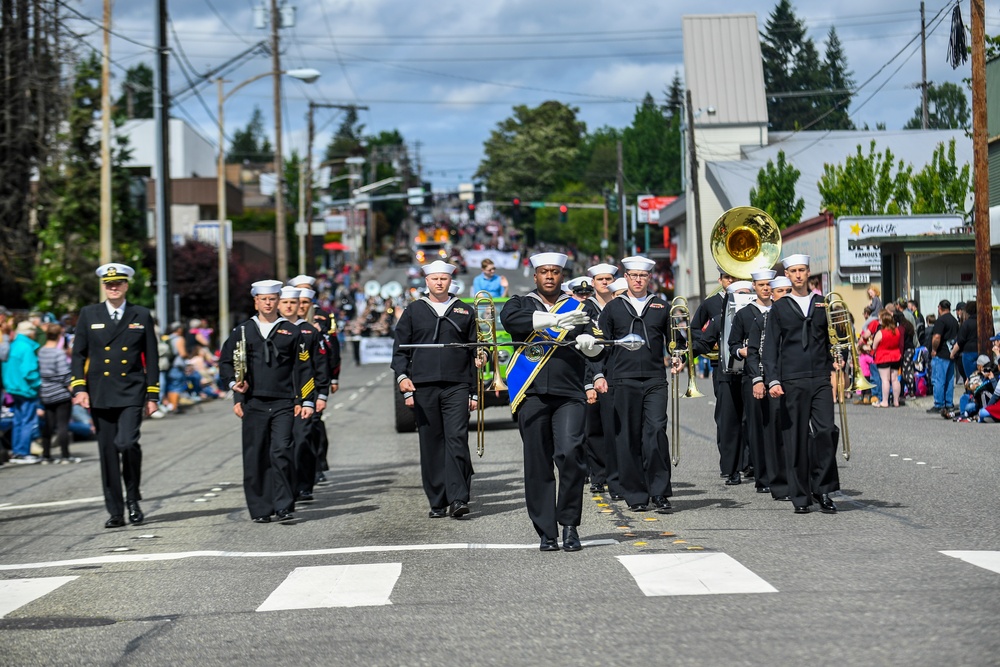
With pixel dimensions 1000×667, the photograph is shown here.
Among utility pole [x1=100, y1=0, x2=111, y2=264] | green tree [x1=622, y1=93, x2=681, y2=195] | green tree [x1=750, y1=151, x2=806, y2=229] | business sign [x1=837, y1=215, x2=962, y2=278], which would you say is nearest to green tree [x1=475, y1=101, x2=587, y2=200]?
green tree [x1=622, y1=93, x2=681, y2=195]

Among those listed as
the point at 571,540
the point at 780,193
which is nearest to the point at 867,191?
the point at 780,193

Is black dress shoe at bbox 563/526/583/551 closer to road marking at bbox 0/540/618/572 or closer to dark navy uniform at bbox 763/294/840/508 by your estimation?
road marking at bbox 0/540/618/572

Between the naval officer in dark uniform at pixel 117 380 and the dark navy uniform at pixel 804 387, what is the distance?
529cm

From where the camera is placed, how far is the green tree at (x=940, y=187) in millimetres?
49750

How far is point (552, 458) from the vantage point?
10.7 metres

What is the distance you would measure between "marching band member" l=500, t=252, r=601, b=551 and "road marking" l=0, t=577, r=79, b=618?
315 cm

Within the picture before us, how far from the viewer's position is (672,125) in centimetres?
13350

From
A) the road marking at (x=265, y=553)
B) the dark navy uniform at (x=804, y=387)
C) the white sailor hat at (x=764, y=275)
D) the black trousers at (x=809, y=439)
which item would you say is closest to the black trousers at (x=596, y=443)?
the white sailor hat at (x=764, y=275)

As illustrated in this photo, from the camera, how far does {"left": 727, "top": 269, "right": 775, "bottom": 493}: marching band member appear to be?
13.6 metres

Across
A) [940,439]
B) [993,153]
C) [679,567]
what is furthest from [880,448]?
[993,153]

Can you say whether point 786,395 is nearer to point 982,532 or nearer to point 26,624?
point 982,532

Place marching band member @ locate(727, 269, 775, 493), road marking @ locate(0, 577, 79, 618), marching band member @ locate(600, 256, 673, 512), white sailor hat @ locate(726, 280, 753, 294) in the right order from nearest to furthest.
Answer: road marking @ locate(0, 577, 79, 618) → marching band member @ locate(600, 256, 673, 512) → marching band member @ locate(727, 269, 775, 493) → white sailor hat @ locate(726, 280, 753, 294)

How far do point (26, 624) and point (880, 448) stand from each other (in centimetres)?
1237

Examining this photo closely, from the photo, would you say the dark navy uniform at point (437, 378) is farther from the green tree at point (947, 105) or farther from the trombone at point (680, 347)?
the green tree at point (947, 105)
